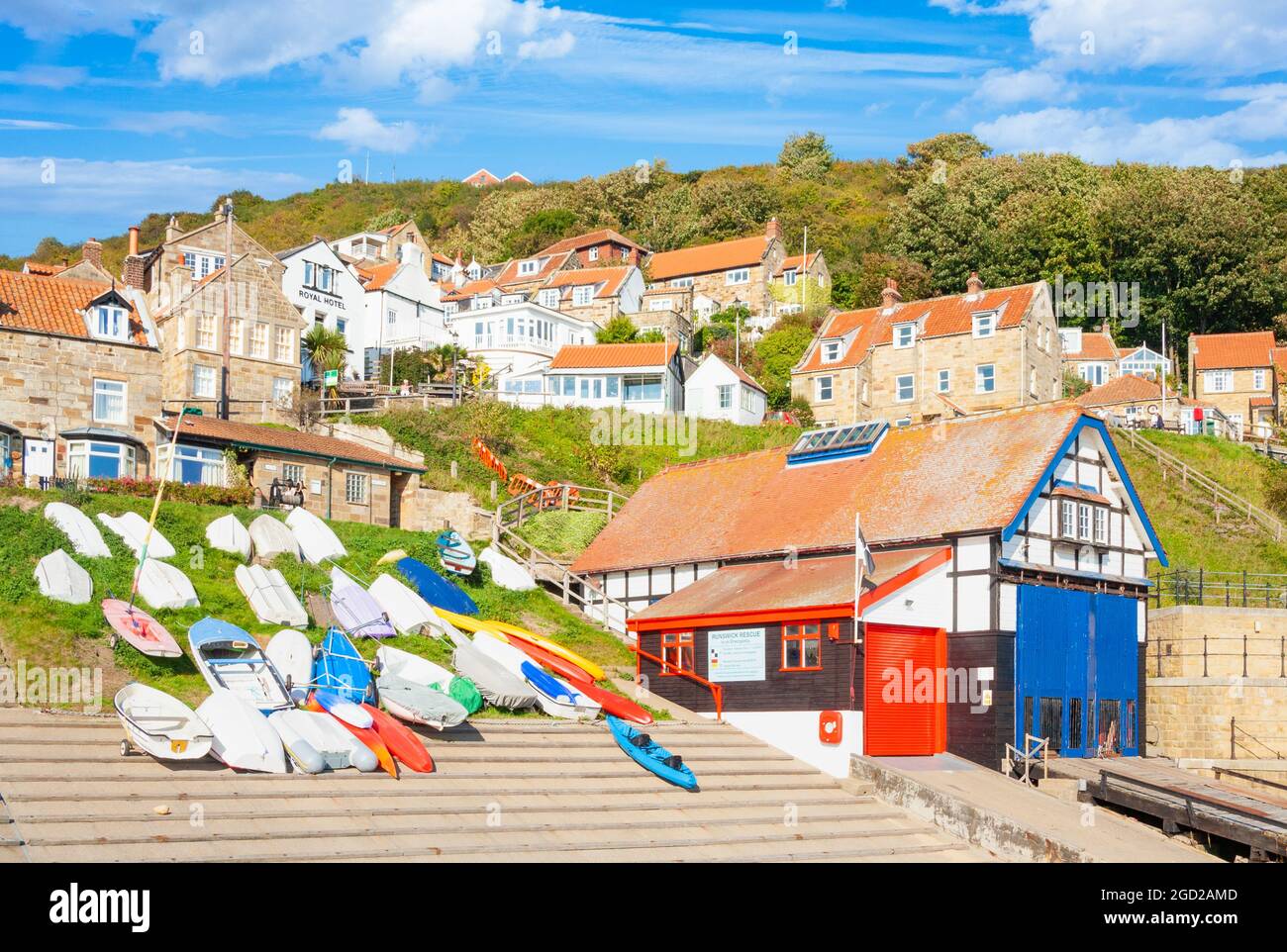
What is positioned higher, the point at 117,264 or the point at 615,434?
the point at 117,264

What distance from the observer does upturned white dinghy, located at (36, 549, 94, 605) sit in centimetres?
2553

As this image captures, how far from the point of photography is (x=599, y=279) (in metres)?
74.4

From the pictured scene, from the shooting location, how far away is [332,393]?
5247 cm

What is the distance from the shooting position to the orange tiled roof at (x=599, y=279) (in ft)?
239

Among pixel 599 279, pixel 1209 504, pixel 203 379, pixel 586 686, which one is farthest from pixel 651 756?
pixel 599 279

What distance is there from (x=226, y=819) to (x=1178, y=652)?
23.6 metres

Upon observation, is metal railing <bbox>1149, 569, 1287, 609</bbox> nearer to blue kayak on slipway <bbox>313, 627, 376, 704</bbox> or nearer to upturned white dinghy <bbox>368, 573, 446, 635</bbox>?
upturned white dinghy <bbox>368, 573, 446, 635</bbox>

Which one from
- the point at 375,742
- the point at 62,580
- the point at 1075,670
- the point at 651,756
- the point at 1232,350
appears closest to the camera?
Result: the point at 375,742

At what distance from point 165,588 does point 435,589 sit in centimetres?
677

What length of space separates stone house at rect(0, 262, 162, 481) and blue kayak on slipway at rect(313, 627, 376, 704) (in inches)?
619

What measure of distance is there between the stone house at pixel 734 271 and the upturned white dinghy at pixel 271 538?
46702 millimetres

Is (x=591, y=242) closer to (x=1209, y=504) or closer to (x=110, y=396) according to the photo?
(x=110, y=396)
